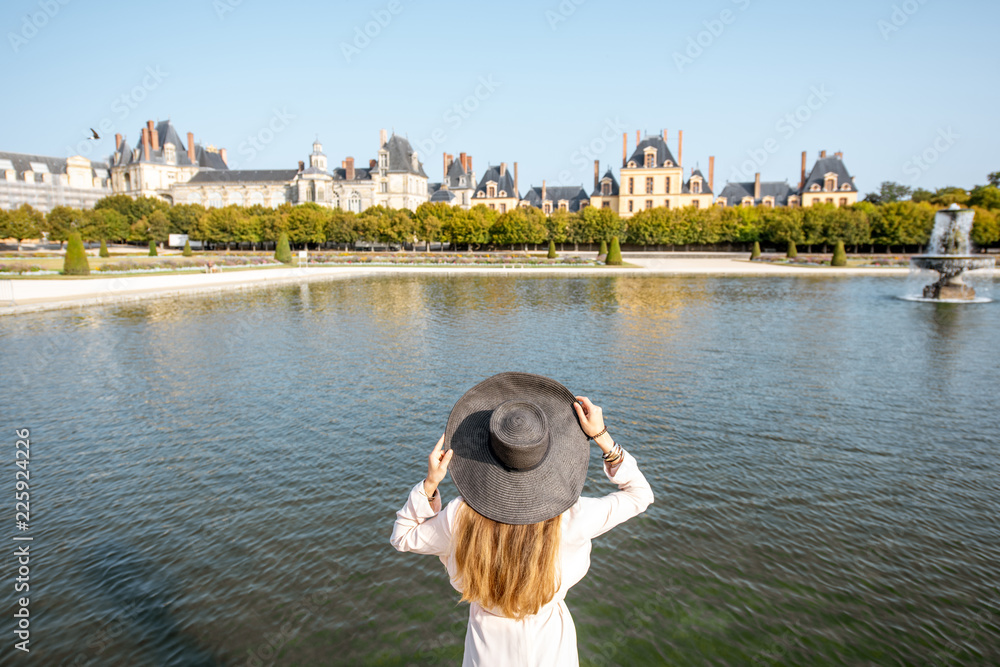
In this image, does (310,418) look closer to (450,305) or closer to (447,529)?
(447,529)

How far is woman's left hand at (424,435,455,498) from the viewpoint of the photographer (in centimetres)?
209

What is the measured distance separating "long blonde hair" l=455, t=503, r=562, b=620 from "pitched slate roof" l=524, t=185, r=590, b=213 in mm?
87575

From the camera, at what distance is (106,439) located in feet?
26.9

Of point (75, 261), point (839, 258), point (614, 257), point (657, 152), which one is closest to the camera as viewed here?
point (75, 261)

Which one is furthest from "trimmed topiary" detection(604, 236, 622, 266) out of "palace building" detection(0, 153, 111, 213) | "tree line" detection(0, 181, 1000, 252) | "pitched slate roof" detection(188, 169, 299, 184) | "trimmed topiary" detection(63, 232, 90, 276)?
"palace building" detection(0, 153, 111, 213)

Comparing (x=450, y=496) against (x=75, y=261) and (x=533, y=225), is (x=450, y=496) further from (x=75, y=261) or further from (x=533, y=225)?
(x=533, y=225)

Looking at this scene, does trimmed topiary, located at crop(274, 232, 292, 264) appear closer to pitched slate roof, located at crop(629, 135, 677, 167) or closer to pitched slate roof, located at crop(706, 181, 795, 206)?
pitched slate roof, located at crop(629, 135, 677, 167)

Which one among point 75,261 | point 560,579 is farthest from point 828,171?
point 560,579

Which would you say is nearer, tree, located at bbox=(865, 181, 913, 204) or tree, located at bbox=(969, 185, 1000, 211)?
tree, located at bbox=(969, 185, 1000, 211)

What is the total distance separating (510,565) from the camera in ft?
6.82

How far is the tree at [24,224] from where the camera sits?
59.9 metres

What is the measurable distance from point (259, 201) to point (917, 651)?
111145 mm

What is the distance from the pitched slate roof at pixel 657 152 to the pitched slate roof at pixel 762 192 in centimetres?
1113

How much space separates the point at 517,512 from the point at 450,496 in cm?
502
